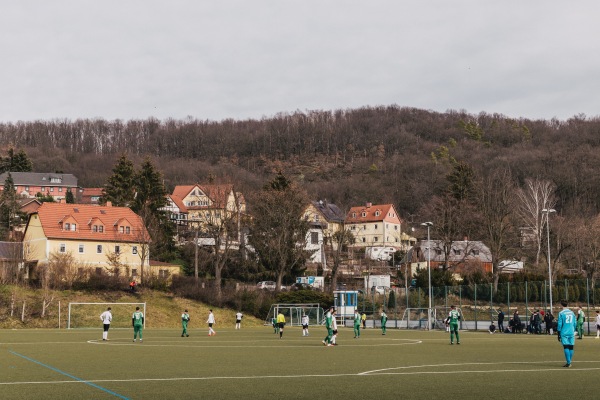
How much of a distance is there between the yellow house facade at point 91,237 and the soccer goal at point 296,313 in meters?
18.0

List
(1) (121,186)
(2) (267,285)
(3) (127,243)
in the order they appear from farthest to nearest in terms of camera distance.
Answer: (1) (121,186) < (2) (267,285) < (3) (127,243)

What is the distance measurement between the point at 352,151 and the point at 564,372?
17450 centimetres

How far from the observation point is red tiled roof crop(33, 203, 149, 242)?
84562 mm

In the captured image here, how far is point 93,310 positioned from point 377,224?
86431 millimetres

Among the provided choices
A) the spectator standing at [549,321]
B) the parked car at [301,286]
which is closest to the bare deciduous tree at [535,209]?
the parked car at [301,286]

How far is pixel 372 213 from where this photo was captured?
14812 cm

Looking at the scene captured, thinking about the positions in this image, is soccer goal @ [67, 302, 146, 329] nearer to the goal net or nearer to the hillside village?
the hillside village

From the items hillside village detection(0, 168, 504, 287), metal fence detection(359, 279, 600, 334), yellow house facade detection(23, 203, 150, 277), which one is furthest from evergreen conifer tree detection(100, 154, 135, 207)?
metal fence detection(359, 279, 600, 334)

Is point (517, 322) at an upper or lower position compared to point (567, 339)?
lower

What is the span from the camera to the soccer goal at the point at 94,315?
2564 inches

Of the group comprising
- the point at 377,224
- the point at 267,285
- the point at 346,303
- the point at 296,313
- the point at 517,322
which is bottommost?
the point at 296,313

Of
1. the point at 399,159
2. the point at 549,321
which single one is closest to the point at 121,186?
the point at 549,321

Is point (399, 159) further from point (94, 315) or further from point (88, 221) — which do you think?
point (94, 315)

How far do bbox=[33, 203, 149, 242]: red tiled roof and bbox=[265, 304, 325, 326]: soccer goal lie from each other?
743 inches
